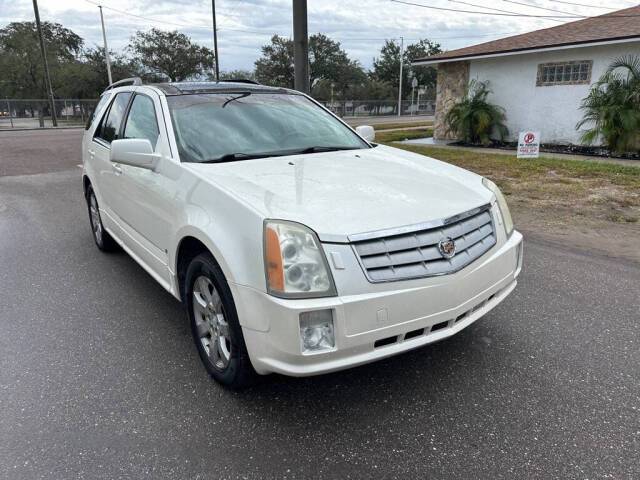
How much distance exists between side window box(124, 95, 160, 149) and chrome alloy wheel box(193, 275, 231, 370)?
4.07 feet

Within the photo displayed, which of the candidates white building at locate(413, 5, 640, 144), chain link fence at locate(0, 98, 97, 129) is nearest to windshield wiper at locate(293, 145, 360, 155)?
white building at locate(413, 5, 640, 144)

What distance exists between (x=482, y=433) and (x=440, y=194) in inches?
50.2

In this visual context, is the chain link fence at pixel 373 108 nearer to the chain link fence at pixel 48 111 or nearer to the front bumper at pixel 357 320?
the chain link fence at pixel 48 111

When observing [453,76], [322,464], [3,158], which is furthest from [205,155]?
[453,76]

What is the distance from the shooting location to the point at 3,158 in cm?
1420

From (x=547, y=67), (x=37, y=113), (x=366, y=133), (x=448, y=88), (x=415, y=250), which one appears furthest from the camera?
(x=37, y=113)

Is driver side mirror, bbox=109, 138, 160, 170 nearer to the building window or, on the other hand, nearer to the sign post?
the sign post

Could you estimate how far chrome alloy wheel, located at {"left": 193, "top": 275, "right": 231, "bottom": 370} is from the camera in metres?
2.75

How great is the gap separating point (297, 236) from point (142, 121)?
89.8 inches

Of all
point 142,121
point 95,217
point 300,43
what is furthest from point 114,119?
point 300,43

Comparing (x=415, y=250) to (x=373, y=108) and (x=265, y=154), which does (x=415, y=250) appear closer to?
(x=265, y=154)

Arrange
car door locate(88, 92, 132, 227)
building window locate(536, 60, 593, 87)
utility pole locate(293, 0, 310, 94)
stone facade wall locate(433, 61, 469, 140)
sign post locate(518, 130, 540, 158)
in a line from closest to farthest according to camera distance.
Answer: car door locate(88, 92, 132, 227) → utility pole locate(293, 0, 310, 94) → sign post locate(518, 130, 540, 158) → building window locate(536, 60, 593, 87) → stone facade wall locate(433, 61, 469, 140)

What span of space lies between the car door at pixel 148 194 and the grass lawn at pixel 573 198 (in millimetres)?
4631

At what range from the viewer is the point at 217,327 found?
110 inches
